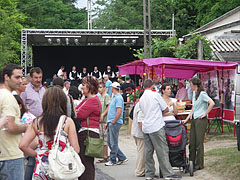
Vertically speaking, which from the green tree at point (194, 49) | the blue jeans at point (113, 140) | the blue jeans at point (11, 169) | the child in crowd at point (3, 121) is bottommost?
the blue jeans at point (113, 140)

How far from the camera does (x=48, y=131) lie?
192 inches

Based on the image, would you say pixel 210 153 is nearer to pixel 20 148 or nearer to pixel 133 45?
pixel 20 148

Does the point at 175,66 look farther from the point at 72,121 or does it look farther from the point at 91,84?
the point at 72,121

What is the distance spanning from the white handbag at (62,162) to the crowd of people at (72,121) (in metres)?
0.07

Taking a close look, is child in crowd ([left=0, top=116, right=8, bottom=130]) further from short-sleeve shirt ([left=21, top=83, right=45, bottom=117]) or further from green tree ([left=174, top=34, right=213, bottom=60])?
green tree ([left=174, top=34, right=213, bottom=60])

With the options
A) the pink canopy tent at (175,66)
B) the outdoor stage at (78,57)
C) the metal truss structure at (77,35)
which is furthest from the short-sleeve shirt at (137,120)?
the outdoor stage at (78,57)

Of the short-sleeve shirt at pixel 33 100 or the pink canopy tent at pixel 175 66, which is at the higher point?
the pink canopy tent at pixel 175 66

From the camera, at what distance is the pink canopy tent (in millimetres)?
12909

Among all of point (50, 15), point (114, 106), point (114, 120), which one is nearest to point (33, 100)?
point (114, 120)

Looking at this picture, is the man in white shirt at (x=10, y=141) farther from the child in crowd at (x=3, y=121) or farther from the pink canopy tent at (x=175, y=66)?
the pink canopy tent at (x=175, y=66)

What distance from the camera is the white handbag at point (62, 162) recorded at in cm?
470

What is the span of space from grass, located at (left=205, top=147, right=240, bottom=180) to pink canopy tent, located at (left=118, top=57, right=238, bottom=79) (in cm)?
285

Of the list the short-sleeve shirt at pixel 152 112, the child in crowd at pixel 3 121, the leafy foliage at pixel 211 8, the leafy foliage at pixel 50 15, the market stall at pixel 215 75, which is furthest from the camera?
the leafy foliage at pixel 50 15

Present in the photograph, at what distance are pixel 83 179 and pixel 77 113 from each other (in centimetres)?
98
